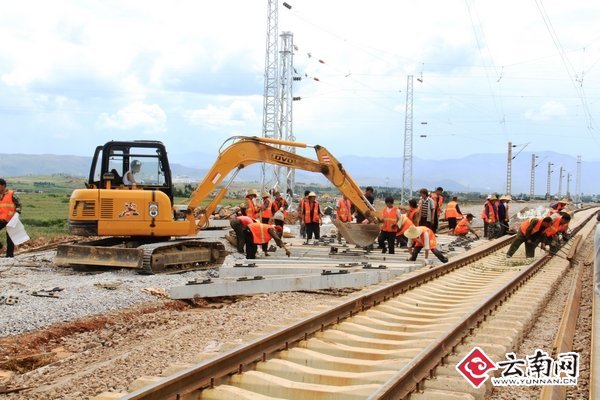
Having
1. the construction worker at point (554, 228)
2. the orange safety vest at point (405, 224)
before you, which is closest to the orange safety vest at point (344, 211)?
the orange safety vest at point (405, 224)

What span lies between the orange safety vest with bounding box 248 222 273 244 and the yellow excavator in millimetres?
944

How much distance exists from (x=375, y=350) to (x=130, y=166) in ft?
31.7

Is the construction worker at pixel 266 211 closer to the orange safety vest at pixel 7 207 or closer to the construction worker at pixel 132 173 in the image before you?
the construction worker at pixel 132 173

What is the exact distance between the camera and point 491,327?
322 inches

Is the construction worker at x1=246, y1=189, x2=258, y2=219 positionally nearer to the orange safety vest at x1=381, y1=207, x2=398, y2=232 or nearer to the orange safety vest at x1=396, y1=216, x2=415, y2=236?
the orange safety vest at x1=381, y1=207, x2=398, y2=232

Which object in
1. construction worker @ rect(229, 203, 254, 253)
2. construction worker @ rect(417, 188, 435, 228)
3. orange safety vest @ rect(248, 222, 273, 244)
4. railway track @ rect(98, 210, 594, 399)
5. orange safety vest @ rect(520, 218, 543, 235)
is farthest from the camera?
construction worker @ rect(417, 188, 435, 228)

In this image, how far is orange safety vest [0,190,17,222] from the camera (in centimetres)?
1608

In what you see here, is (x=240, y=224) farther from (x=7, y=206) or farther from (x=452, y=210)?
(x=452, y=210)

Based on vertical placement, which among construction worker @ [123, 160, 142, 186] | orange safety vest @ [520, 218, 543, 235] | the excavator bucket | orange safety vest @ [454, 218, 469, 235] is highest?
construction worker @ [123, 160, 142, 186]

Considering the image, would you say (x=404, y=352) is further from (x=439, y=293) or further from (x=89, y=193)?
(x=89, y=193)

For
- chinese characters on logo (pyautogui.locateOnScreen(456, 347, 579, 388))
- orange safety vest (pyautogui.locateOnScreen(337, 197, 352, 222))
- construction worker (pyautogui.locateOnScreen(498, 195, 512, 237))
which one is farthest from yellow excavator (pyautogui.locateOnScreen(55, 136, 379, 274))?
construction worker (pyautogui.locateOnScreen(498, 195, 512, 237))

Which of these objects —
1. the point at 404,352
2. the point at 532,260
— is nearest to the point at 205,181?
the point at 532,260

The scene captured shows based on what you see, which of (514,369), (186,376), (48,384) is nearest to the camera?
(186,376)

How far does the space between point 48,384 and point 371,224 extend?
36.2 feet
